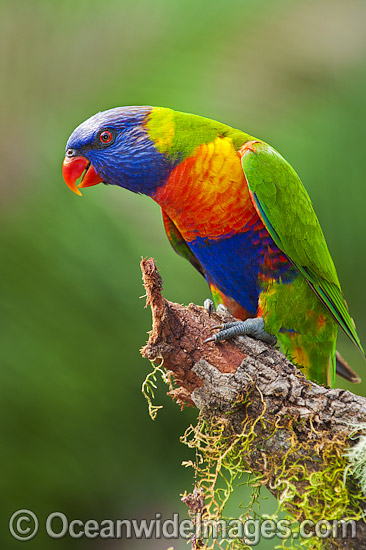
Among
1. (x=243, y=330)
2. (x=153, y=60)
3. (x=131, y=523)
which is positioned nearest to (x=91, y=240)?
(x=153, y=60)

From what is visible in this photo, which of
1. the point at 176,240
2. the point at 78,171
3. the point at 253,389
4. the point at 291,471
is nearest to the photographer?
the point at 291,471

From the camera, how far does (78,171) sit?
232 cm

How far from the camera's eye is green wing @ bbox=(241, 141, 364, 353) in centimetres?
213

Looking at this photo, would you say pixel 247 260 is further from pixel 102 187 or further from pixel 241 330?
pixel 102 187

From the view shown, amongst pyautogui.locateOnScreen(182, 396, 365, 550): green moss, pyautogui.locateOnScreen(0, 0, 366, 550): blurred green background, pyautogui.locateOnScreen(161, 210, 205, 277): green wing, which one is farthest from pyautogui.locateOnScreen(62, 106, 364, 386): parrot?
pyautogui.locateOnScreen(0, 0, 366, 550): blurred green background

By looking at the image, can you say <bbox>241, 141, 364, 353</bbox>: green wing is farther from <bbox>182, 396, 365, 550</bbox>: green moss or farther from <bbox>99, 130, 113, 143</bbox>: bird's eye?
<bbox>182, 396, 365, 550</bbox>: green moss

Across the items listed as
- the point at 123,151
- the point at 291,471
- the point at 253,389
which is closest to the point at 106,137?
the point at 123,151

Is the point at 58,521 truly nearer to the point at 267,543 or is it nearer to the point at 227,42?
the point at 267,543

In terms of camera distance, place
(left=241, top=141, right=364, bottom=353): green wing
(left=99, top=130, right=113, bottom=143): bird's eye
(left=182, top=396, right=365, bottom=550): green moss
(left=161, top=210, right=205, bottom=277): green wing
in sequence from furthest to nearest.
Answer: (left=161, top=210, right=205, bottom=277): green wing → (left=99, top=130, right=113, bottom=143): bird's eye → (left=241, top=141, right=364, bottom=353): green wing → (left=182, top=396, right=365, bottom=550): green moss

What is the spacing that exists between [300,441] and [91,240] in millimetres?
1842

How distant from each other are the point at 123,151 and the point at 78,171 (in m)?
0.26

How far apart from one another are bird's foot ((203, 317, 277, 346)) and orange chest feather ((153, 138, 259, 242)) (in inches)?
18.3

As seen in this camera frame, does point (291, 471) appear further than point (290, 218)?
No

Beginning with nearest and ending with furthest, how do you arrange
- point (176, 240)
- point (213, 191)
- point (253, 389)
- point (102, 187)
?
1. point (253, 389)
2. point (213, 191)
3. point (176, 240)
4. point (102, 187)
